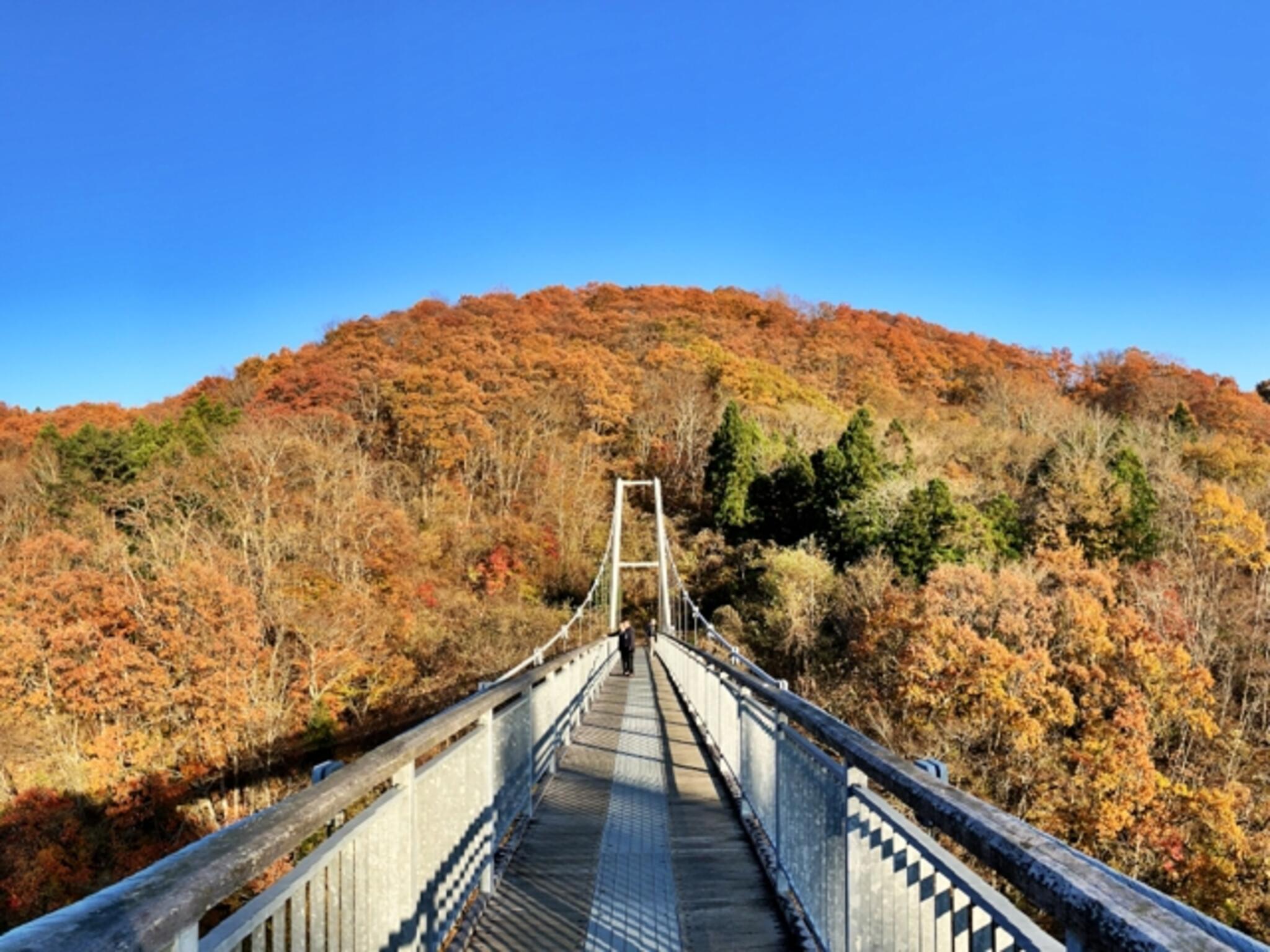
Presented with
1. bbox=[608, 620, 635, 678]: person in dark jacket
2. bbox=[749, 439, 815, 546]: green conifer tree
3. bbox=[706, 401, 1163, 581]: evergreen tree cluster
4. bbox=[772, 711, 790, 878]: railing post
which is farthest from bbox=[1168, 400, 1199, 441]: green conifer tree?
bbox=[772, 711, 790, 878]: railing post

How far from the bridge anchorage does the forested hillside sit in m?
13.9

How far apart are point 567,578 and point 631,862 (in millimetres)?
29831

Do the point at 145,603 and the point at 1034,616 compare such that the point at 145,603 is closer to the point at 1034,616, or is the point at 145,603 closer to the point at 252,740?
the point at 252,740

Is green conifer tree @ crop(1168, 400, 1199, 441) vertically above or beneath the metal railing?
above

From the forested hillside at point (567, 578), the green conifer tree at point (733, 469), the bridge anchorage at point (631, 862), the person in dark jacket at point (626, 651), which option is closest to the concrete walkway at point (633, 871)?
the bridge anchorage at point (631, 862)

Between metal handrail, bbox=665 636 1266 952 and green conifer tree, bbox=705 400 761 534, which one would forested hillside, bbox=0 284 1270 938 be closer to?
green conifer tree, bbox=705 400 761 534

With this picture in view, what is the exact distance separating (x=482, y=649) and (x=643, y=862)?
19944 mm

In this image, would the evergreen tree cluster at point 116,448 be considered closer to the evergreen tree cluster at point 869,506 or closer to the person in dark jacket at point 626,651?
the person in dark jacket at point 626,651

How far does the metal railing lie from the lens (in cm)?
95

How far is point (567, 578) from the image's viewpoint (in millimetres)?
33531

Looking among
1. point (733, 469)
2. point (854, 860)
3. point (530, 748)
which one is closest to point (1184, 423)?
point (733, 469)

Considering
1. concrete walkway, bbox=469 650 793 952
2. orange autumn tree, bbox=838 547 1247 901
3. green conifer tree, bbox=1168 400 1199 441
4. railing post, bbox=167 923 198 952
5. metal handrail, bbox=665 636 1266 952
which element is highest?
green conifer tree, bbox=1168 400 1199 441

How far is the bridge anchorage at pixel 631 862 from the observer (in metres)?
1.03

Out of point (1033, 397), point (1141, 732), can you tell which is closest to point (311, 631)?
point (1141, 732)
